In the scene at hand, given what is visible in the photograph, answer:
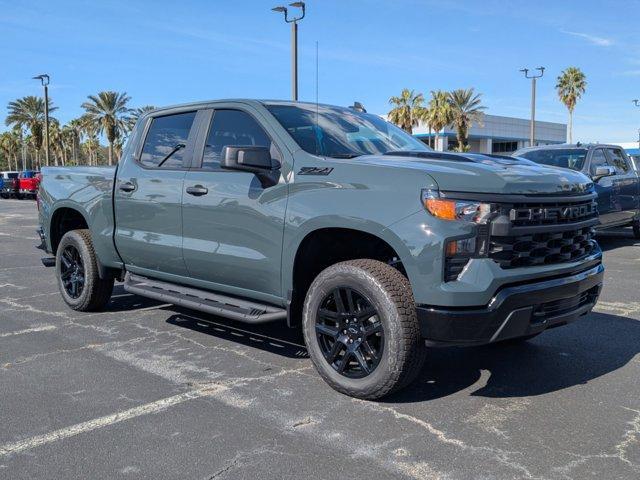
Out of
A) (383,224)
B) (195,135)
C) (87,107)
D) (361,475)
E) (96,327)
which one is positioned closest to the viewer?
(361,475)

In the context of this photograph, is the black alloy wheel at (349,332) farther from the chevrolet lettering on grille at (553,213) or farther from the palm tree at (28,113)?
the palm tree at (28,113)

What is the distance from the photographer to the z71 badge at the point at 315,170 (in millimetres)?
4039

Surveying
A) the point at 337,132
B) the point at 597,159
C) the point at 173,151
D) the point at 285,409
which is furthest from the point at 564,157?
the point at 285,409

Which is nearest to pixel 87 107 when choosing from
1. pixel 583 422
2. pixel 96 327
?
pixel 96 327

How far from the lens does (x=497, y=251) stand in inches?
138

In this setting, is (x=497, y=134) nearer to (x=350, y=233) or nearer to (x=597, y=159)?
(x=597, y=159)

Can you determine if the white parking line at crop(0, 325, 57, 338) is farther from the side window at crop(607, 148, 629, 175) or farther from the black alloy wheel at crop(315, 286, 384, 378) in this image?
the side window at crop(607, 148, 629, 175)

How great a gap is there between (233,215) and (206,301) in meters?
0.80

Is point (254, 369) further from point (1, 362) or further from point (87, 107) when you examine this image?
point (87, 107)

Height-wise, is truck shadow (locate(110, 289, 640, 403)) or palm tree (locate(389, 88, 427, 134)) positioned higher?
palm tree (locate(389, 88, 427, 134))

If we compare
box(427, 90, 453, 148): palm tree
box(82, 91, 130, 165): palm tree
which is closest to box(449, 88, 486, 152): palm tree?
box(427, 90, 453, 148): palm tree

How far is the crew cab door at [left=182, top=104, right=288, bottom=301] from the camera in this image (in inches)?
171

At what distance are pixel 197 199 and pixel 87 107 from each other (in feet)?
180

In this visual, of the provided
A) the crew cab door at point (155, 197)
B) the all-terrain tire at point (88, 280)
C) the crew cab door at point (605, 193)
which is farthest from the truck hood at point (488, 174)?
the crew cab door at point (605, 193)
